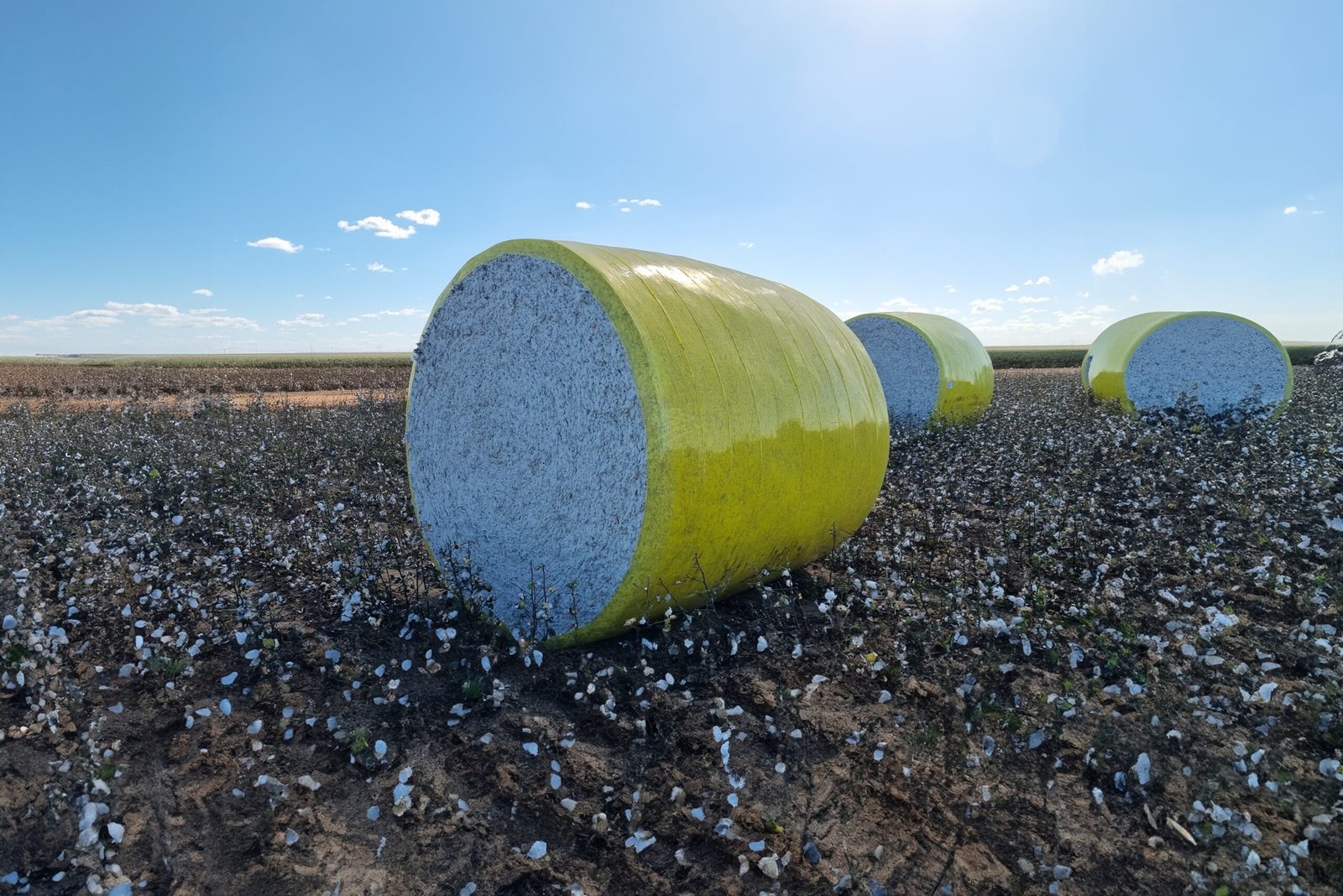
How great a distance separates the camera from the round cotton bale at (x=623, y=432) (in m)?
4.02

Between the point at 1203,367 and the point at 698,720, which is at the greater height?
the point at 1203,367

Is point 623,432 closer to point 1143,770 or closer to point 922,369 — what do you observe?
point 1143,770

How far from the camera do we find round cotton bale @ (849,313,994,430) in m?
12.7

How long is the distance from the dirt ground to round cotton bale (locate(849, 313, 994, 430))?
5.80 m

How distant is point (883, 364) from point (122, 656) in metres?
11.6

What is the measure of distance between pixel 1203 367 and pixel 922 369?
4478mm

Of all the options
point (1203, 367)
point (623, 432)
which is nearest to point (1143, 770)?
point (623, 432)

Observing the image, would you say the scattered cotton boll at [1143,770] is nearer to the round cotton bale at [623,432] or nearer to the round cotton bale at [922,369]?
the round cotton bale at [623,432]

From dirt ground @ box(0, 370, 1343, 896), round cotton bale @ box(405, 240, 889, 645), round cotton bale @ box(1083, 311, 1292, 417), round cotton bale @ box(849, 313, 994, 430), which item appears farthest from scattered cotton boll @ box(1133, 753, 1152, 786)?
round cotton bale @ box(1083, 311, 1292, 417)

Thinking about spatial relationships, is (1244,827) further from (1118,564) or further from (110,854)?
(110,854)

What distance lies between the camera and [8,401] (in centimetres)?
1978

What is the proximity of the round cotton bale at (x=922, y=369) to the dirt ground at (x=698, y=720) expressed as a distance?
5.80 m

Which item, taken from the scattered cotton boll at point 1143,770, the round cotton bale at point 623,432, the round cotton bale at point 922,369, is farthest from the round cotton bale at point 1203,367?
the scattered cotton boll at point 1143,770

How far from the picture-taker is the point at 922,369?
12.8m
